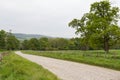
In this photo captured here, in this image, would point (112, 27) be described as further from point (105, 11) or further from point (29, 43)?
point (29, 43)

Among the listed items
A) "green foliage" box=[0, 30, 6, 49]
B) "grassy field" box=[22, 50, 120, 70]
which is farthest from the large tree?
"green foliage" box=[0, 30, 6, 49]

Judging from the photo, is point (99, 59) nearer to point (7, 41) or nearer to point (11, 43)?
point (7, 41)

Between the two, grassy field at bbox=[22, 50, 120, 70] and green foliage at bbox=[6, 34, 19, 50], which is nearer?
grassy field at bbox=[22, 50, 120, 70]

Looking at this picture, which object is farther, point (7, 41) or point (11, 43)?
point (11, 43)

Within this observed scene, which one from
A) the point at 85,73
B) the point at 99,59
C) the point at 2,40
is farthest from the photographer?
the point at 2,40

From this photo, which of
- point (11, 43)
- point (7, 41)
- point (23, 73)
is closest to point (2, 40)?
point (7, 41)

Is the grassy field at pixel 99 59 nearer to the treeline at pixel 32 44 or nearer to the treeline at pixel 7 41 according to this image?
the treeline at pixel 32 44

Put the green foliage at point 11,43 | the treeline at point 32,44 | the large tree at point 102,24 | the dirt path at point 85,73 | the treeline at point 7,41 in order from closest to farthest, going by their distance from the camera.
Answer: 1. the dirt path at point 85,73
2. the large tree at point 102,24
3. the treeline at point 32,44
4. the treeline at point 7,41
5. the green foliage at point 11,43

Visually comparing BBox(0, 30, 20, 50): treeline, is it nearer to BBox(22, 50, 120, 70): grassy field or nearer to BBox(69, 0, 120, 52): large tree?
BBox(69, 0, 120, 52): large tree

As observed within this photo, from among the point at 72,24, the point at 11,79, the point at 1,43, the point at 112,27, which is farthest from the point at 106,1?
the point at 1,43

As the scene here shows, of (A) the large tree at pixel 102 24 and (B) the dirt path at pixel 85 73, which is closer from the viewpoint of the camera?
(B) the dirt path at pixel 85 73

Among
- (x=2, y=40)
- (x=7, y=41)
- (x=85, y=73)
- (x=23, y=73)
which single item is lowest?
(x=85, y=73)

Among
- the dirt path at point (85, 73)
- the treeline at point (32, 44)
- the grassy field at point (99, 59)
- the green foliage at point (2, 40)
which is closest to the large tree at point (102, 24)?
the grassy field at point (99, 59)

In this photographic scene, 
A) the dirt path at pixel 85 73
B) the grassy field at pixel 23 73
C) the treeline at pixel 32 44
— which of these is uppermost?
the treeline at pixel 32 44
